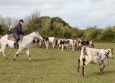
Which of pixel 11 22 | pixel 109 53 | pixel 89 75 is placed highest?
pixel 11 22

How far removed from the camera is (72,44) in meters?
31.0

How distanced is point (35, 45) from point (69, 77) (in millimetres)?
23109

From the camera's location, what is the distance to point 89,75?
1305 centimetres

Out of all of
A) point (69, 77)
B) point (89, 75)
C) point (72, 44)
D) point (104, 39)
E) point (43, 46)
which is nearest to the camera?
point (69, 77)

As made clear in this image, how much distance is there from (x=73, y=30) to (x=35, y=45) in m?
24.5

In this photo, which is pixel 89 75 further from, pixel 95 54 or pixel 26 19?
pixel 26 19

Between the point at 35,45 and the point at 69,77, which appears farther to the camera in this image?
the point at 35,45

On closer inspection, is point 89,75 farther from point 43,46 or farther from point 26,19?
point 26,19

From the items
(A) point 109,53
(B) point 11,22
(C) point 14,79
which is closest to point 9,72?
(C) point 14,79

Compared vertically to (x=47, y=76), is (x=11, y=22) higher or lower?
higher

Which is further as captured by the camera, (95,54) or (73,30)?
(73,30)

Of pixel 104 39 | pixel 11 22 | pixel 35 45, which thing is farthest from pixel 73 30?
pixel 35 45

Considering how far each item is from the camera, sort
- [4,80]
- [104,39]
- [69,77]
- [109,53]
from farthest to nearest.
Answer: [104,39], [109,53], [69,77], [4,80]

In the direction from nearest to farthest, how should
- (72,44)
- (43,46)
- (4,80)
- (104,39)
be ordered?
(4,80), (72,44), (43,46), (104,39)
